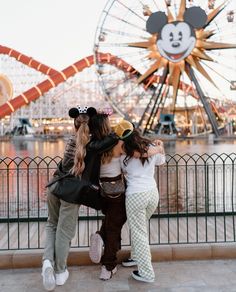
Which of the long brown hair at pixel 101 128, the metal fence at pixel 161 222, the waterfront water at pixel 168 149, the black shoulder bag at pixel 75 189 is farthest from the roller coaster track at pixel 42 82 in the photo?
the black shoulder bag at pixel 75 189

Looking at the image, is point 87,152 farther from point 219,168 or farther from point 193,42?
point 193,42

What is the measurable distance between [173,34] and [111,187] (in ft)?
95.6

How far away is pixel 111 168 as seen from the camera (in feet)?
12.0

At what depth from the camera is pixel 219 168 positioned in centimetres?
1239

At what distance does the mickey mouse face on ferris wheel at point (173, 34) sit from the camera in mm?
30250

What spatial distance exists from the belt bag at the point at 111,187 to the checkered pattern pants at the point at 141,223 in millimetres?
105

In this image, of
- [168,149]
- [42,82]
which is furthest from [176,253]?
[42,82]

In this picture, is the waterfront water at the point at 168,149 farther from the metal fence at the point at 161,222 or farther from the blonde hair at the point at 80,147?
the blonde hair at the point at 80,147

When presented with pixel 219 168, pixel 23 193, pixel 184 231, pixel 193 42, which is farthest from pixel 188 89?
pixel 184 231

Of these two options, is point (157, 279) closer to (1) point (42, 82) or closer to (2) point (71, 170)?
(2) point (71, 170)

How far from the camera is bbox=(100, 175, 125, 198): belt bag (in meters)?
3.63

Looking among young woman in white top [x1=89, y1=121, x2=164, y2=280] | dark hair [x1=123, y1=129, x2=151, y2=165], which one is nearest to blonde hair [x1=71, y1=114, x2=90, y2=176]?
young woman in white top [x1=89, y1=121, x2=164, y2=280]

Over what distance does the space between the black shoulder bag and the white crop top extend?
0.15 metres

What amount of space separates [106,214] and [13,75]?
51410 mm
